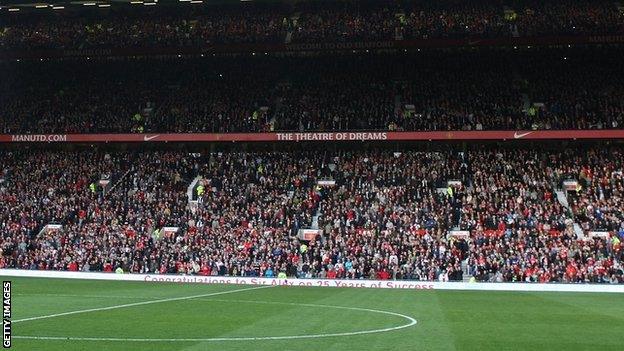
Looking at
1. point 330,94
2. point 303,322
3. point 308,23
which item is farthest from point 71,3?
point 303,322

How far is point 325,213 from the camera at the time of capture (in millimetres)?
52250

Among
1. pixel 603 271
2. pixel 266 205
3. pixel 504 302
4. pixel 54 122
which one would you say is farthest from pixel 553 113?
pixel 54 122

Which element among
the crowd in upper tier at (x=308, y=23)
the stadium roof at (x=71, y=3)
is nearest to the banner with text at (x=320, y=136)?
the crowd in upper tier at (x=308, y=23)

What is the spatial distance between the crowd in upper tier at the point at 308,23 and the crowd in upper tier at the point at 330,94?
3079 millimetres

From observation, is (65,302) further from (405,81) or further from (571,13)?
(571,13)

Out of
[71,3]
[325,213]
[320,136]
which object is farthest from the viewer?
[71,3]

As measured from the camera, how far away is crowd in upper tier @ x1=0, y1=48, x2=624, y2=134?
5788cm

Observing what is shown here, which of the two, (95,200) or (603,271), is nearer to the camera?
(603,271)

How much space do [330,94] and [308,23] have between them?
5.96 m

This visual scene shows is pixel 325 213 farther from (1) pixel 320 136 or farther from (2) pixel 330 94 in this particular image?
(2) pixel 330 94

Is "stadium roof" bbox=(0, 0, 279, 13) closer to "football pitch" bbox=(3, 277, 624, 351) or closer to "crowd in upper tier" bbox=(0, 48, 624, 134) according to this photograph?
"crowd in upper tier" bbox=(0, 48, 624, 134)

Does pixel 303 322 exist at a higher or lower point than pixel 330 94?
lower

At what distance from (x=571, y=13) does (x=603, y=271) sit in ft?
76.5

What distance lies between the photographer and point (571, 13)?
2355 inches
